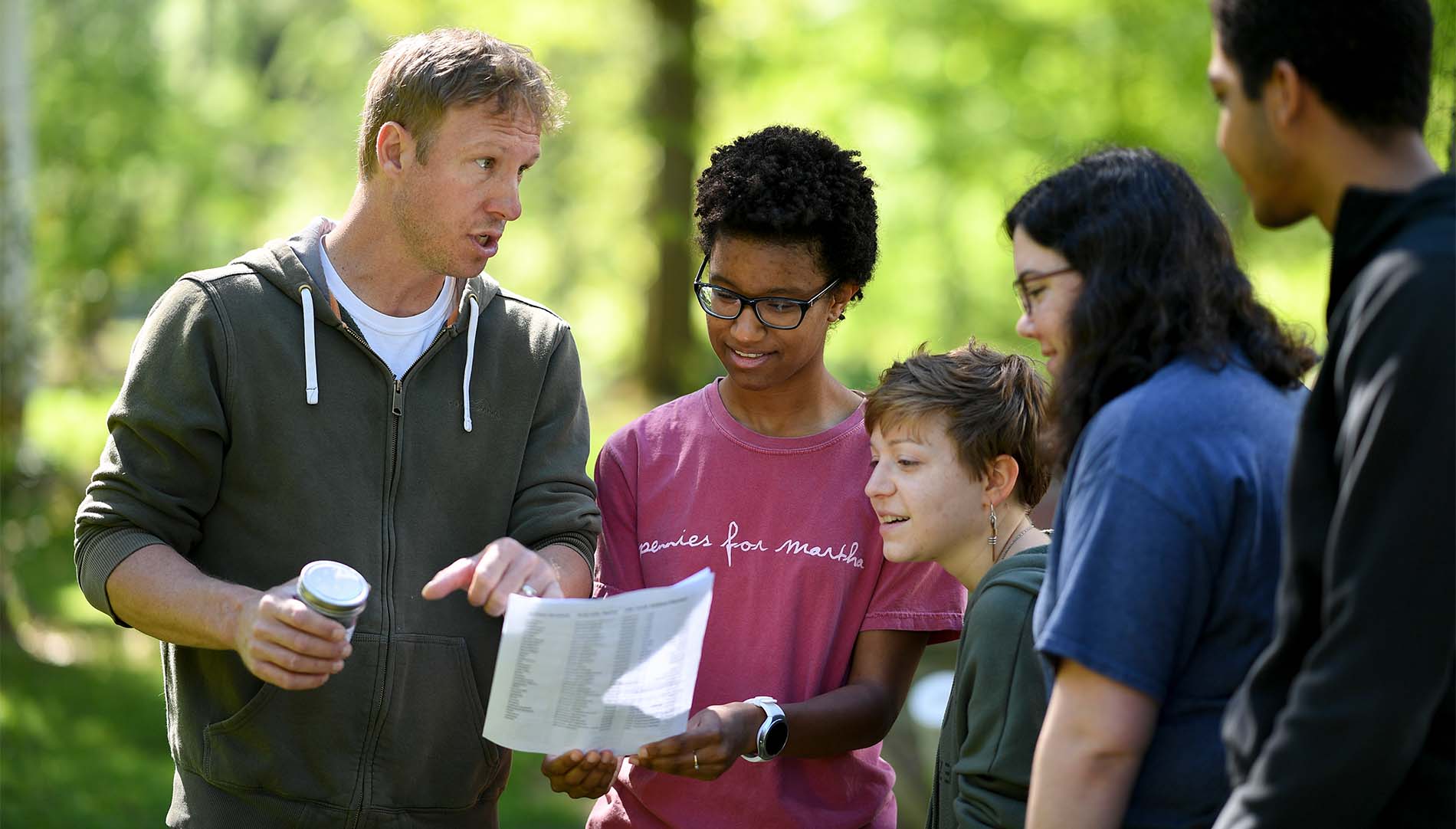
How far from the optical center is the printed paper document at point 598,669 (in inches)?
96.3

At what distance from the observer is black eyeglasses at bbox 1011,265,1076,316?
7.12 ft

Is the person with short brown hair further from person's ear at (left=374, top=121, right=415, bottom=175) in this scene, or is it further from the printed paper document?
person's ear at (left=374, top=121, right=415, bottom=175)

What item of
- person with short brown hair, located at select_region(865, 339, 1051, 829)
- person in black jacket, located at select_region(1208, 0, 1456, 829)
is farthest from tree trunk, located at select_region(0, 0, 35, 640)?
person in black jacket, located at select_region(1208, 0, 1456, 829)

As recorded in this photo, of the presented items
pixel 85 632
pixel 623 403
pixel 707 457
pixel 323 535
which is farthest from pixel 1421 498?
pixel 623 403

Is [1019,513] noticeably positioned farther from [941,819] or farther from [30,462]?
[30,462]

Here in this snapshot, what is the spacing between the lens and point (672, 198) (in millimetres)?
12250

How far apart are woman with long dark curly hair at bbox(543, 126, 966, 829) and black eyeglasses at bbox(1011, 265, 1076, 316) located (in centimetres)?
84

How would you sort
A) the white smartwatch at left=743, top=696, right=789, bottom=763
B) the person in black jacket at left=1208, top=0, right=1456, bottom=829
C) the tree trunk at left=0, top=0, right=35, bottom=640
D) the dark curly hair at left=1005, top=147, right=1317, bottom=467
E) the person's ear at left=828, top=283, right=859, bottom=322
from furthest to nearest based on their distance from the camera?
the tree trunk at left=0, top=0, right=35, bottom=640 → the person's ear at left=828, top=283, right=859, bottom=322 → the white smartwatch at left=743, top=696, right=789, bottom=763 → the dark curly hair at left=1005, top=147, right=1317, bottom=467 → the person in black jacket at left=1208, top=0, right=1456, bottom=829

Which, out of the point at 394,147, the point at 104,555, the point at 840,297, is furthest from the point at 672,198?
the point at 104,555

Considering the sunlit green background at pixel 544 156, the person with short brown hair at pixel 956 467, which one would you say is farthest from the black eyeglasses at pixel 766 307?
the sunlit green background at pixel 544 156

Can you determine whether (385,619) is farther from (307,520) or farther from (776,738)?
(776,738)

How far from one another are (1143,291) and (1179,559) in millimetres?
420

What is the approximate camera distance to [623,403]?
1288cm

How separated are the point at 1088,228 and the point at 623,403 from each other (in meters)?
10.9
